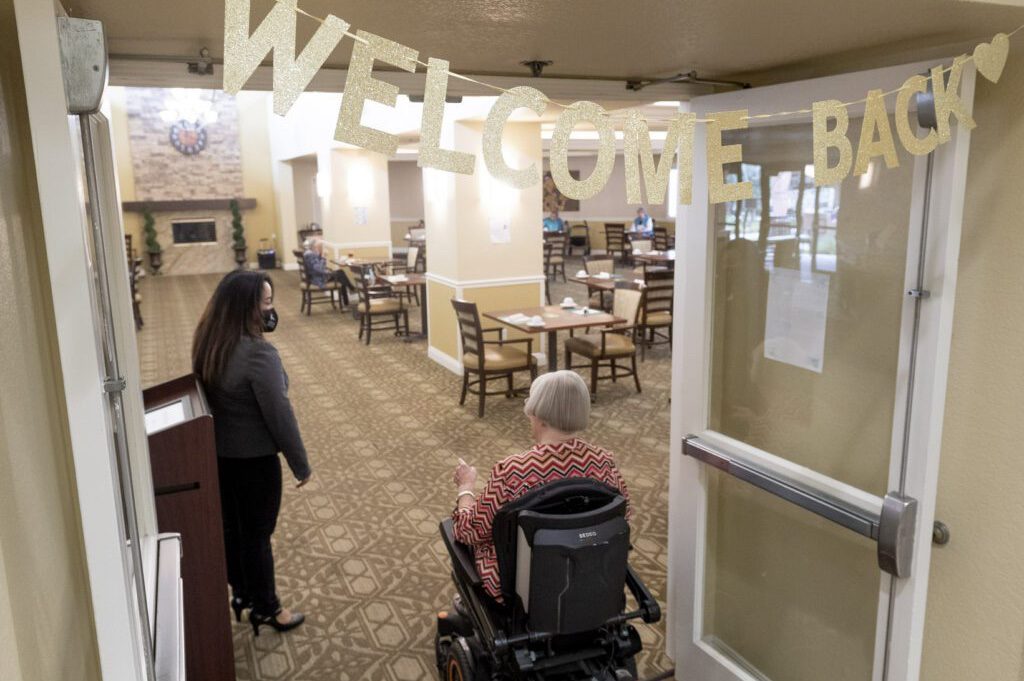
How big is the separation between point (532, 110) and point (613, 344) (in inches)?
208

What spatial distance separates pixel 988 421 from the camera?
1.85 m

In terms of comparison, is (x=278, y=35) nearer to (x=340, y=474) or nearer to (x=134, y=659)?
(x=134, y=659)

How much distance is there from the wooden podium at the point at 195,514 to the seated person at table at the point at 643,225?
46.1 ft

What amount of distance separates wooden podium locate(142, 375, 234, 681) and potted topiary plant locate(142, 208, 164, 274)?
15.4 metres

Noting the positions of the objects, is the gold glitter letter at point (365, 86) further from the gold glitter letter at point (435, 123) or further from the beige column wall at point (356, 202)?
the beige column wall at point (356, 202)

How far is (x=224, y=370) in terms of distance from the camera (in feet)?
8.77

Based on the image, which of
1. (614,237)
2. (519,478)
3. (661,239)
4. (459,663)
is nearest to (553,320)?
(459,663)

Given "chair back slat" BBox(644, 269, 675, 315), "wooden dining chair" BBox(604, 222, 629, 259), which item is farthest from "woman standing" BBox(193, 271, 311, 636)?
"wooden dining chair" BBox(604, 222, 629, 259)

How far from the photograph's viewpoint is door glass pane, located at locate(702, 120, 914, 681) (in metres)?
2.08

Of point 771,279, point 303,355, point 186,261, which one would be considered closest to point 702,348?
point 771,279

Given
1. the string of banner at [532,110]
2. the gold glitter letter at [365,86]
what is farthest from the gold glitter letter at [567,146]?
the gold glitter letter at [365,86]

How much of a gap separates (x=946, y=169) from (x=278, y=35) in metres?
1.47

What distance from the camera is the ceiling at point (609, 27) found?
4.75ft

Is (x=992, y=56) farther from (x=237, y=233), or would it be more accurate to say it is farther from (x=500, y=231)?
(x=237, y=233)
